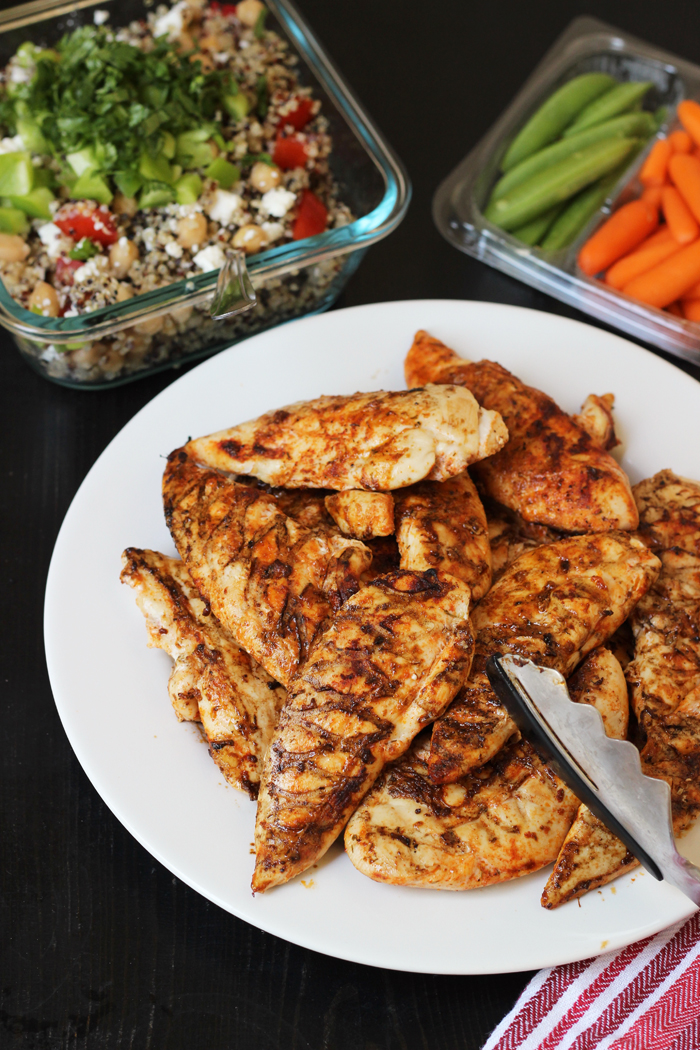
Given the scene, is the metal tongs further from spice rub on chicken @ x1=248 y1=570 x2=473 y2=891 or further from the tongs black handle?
spice rub on chicken @ x1=248 y1=570 x2=473 y2=891

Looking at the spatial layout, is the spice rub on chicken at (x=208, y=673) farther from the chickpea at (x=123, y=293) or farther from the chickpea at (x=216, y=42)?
the chickpea at (x=216, y=42)

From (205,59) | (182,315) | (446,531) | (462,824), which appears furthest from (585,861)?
(205,59)

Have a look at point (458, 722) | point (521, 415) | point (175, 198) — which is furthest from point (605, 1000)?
point (175, 198)

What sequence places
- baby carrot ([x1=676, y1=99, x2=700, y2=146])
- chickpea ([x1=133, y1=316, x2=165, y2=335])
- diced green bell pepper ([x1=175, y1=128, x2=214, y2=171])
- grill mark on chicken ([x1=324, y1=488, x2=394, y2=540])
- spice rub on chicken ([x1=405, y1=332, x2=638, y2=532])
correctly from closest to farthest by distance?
grill mark on chicken ([x1=324, y1=488, x2=394, y2=540]) < spice rub on chicken ([x1=405, y1=332, x2=638, y2=532]) < chickpea ([x1=133, y1=316, x2=165, y2=335]) < diced green bell pepper ([x1=175, y1=128, x2=214, y2=171]) < baby carrot ([x1=676, y1=99, x2=700, y2=146])

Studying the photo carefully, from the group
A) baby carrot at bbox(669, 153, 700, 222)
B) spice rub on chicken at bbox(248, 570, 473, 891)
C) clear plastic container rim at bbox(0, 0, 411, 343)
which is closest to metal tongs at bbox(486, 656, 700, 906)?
spice rub on chicken at bbox(248, 570, 473, 891)

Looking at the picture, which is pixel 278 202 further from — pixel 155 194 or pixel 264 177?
pixel 155 194
